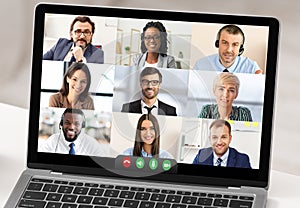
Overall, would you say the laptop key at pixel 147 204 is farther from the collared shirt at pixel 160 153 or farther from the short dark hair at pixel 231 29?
the short dark hair at pixel 231 29

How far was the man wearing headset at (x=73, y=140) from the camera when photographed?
3.60 ft

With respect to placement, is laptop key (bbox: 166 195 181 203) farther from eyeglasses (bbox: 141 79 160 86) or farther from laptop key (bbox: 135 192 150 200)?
eyeglasses (bbox: 141 79 160 86)

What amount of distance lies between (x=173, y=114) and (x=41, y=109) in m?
0.18

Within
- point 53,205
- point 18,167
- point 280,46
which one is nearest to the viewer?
point 53,205

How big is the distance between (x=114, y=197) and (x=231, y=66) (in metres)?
0.23

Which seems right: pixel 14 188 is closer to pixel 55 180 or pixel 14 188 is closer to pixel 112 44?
pixel 55 180

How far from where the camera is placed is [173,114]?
109 cm

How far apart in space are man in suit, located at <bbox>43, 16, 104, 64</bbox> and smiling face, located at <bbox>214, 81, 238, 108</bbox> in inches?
6.4

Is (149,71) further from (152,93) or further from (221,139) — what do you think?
(221,139)

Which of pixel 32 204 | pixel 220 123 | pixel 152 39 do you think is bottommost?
pixel 32 204

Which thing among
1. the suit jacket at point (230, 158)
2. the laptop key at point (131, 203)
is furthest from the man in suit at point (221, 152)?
the laptop key at point (131, 203)

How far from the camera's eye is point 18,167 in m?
Answer: 1.17

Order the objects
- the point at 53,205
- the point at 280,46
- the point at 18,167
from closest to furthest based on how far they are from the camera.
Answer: the point at 53,205 < the point at 18,167 < the point at 280,46

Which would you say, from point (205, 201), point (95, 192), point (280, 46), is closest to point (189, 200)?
point (205, 201)
